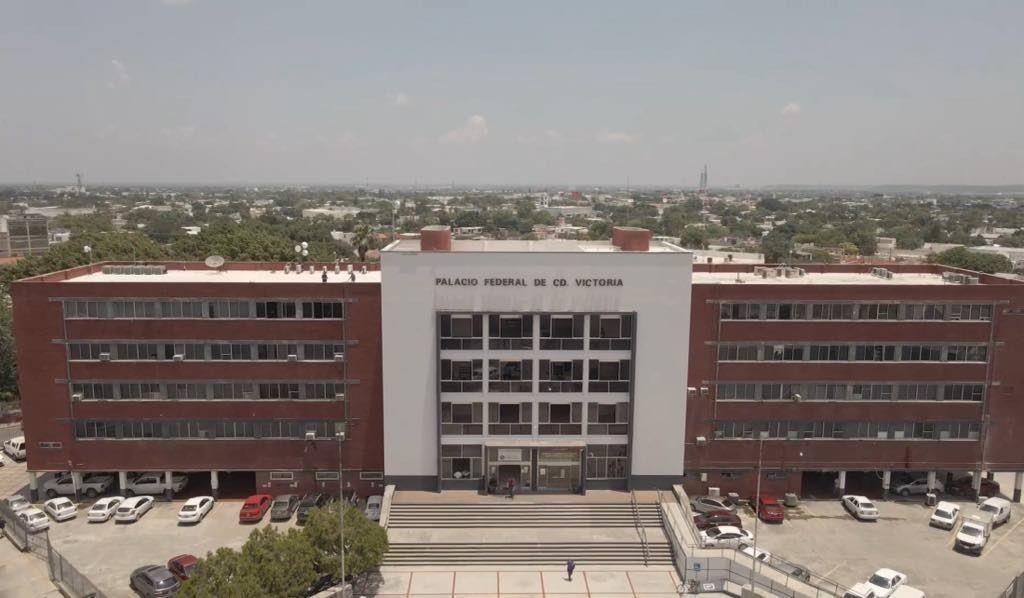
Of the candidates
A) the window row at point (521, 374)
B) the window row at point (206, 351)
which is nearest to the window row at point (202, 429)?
the window row at point (206, 351)

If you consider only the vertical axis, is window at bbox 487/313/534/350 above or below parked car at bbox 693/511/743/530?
above

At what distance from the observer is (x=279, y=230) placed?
642 ft

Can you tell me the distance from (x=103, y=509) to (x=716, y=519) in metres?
39.3

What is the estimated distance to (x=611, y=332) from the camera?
45125mm

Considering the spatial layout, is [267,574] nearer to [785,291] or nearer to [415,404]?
[415,404]

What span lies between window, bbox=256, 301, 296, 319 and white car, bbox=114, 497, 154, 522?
47.9 ft

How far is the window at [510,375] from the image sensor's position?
4488 cm

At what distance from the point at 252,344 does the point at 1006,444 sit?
169ft

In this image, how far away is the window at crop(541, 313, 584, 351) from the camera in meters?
44.6

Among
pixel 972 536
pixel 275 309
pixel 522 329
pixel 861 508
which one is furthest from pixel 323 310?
pixel 972 536

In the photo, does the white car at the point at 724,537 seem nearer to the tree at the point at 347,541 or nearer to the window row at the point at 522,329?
the window row at the point at 522,329

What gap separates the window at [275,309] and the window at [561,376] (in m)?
16.8

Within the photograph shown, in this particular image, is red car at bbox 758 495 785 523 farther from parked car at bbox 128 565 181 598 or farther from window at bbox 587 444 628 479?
parked car at bbox 128 565 181 598

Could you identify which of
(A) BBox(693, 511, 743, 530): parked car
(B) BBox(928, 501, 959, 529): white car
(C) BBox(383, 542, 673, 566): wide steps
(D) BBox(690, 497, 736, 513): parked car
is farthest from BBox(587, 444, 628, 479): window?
(B) BBox(928, 501, 959, 529): white car
